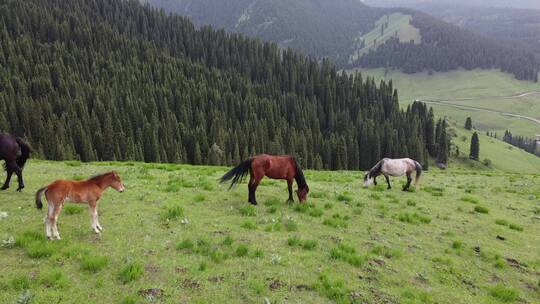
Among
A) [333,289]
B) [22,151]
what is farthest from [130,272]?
[22,151]

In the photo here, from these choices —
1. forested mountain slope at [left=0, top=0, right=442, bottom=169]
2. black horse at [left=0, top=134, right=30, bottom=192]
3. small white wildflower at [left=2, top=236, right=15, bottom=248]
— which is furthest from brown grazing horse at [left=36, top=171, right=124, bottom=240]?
forested mountain slope at [left=0, top=0, right=442, bottom=169]

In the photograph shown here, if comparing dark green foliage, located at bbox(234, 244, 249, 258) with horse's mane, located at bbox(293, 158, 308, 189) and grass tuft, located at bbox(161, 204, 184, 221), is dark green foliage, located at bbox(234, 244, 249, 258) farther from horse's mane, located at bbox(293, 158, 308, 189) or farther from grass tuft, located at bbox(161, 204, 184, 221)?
horse's mane, located at bbox(293, 158, 308, 189)

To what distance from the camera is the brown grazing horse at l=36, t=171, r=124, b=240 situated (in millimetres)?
13359

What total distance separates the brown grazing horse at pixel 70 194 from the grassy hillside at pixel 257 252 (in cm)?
54

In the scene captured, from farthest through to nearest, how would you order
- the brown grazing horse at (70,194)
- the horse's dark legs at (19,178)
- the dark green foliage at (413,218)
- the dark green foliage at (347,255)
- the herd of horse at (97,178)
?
the dark green foliage at (413,218) < the horse's dark legs at (19,178) < the dark green foliage at (347,255) < the herd of horse at (97,178) < the brown grazing horse at (70,194)

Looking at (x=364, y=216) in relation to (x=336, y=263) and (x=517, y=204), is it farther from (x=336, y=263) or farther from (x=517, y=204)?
(x=517, y=204)

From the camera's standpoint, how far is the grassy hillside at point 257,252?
11.9 meters

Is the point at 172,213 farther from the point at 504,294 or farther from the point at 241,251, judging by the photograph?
the point at 504,294

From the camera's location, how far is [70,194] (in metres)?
13.7

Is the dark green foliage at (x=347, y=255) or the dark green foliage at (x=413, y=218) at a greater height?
the dark green foliage at (x=347, y=255)

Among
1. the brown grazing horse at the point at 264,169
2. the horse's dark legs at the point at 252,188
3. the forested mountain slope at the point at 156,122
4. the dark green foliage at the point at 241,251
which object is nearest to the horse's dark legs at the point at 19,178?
the brown grazing horse at the point at 264,169

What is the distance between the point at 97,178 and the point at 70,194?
4.28ft

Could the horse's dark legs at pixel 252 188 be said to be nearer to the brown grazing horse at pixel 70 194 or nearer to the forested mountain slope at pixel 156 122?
the brown grazing horse at pixel 70 194

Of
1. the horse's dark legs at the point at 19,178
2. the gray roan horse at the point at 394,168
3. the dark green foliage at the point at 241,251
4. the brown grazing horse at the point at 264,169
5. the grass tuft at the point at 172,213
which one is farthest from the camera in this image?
the gray roan horse at the point at 394,168
